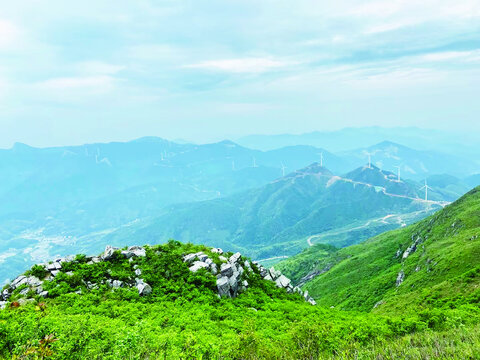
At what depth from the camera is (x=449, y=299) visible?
54.6 meters

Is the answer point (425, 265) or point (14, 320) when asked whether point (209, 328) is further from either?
point (425, 265)

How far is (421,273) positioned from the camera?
88.2m

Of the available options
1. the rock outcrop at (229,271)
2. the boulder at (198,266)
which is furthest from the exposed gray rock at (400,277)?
the boulder at (198,266)

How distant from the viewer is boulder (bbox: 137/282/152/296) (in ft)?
Result: 128

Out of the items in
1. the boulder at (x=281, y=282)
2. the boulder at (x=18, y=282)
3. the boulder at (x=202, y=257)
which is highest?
the boulder at (x=18, y=282)

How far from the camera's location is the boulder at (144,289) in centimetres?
3891

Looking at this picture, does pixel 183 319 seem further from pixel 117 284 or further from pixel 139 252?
pixel 139 252

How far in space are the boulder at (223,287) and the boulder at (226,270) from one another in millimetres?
1686

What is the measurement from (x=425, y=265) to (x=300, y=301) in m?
67.9

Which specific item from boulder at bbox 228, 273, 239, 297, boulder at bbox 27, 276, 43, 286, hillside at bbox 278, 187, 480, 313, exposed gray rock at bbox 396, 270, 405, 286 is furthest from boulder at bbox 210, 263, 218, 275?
exposed gray rock at bbox 396, 270, 405, 286

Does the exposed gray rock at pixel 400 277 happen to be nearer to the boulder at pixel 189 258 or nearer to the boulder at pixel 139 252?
the boulder at pixel 189 258

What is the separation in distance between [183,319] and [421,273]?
8480cm

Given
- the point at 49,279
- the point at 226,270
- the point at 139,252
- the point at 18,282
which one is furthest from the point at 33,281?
the point at 226,270

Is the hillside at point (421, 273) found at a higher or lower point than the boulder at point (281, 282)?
lower
